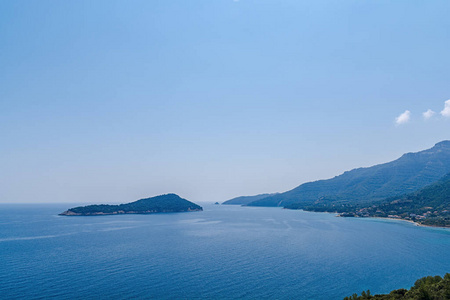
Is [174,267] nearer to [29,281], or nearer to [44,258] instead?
[29,281]

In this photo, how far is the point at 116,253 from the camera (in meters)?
82.7

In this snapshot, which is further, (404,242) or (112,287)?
(404,242)


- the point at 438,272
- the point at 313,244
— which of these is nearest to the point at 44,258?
the point at 313,244

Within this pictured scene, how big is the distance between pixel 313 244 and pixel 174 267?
59088 millimetres

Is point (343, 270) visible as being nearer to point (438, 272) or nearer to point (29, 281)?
point (438, 272)

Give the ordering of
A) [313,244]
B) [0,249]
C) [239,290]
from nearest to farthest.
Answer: [239,290] < [0,249] < [313,244]

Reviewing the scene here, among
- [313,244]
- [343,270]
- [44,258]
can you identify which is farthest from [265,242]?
[44,258]

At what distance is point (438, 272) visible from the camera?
62969 mm

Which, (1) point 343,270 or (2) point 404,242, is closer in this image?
(1) point 343,270

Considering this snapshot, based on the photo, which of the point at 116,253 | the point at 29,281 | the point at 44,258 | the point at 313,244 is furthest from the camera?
the point at 313,244

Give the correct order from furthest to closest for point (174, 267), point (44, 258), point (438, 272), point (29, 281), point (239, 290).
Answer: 1. point (44, 258)
2. point (174, 267)
3. point (438, 272)
4. point (29, 281)
5. point (239, 290)

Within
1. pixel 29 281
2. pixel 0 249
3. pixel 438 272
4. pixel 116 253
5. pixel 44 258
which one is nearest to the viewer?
pixel 29 281

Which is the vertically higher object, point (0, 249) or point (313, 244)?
point (0, 249)

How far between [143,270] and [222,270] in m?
19.8
